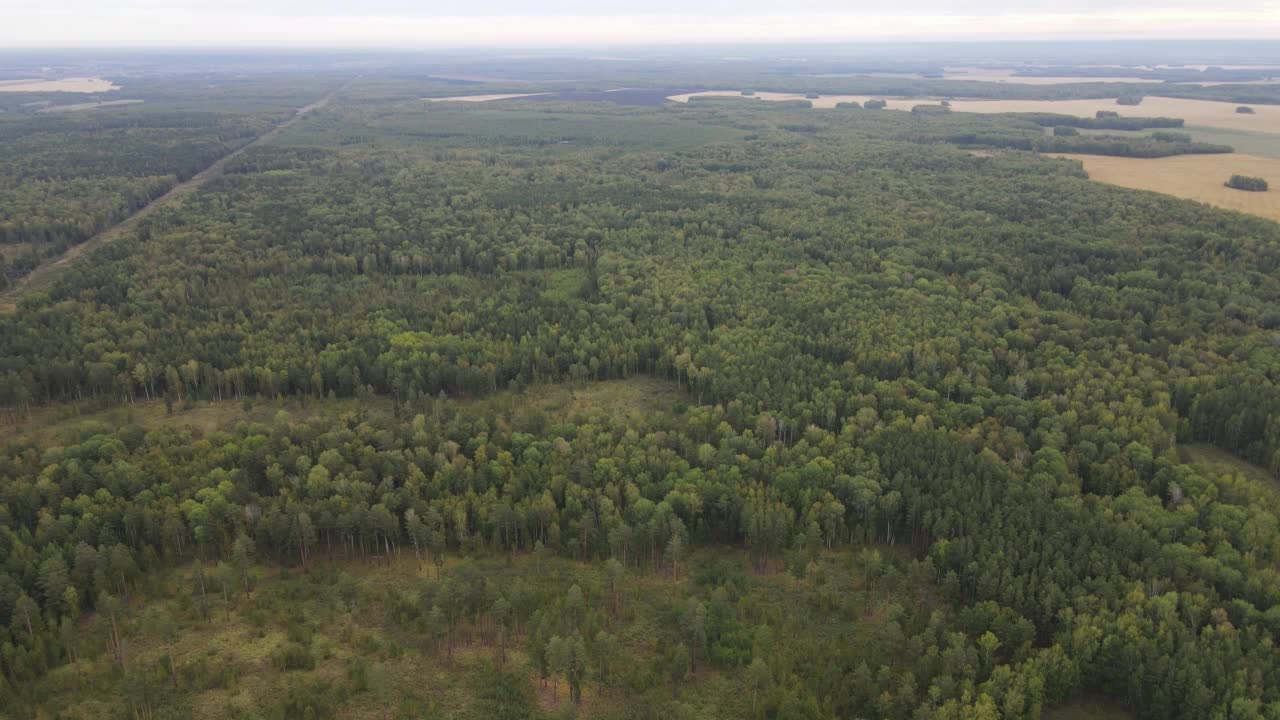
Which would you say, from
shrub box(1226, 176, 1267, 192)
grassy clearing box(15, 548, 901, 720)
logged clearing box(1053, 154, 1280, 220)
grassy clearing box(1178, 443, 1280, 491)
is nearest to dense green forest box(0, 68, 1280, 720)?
grassy clearing box(15, 548, 901, 720)

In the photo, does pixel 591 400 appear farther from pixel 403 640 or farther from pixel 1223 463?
pixel 1223 463

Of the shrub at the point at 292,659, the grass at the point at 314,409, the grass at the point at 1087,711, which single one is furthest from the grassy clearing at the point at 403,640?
the grass at the point at 314,409

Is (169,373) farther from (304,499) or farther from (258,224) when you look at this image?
(258,224)

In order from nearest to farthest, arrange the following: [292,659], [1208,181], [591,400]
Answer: [292,659], [591,400], [1208,181]

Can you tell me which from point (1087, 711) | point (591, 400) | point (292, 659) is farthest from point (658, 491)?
point (1087, 711)

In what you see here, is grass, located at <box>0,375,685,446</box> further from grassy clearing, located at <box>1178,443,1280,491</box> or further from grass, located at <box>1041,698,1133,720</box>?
grassy clearing, located at <box>1178,443,1280,491</box>
